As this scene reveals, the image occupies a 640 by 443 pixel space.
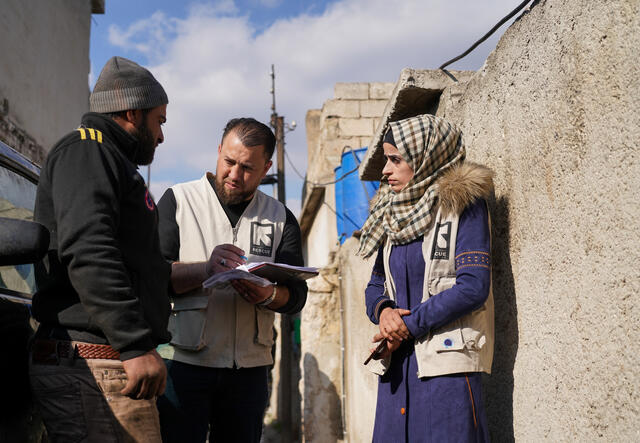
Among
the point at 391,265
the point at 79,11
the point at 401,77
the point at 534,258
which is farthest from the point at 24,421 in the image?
the point at 79,11

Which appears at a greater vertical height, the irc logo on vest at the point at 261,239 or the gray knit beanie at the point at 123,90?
the gray knit beanie at the point at 123,90

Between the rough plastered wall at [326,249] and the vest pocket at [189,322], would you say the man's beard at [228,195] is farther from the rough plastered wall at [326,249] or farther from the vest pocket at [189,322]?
the rough plastered wall at [326,249]

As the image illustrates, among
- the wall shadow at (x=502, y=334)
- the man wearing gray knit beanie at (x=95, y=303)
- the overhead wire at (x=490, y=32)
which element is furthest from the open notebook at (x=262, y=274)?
the overhead wire at (x=490, y=32)

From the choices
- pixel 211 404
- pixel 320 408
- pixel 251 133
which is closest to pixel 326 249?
pixel 320 408

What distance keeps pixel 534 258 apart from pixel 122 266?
150 cm

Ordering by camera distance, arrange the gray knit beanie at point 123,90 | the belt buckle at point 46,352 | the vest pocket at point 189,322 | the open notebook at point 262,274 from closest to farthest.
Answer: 1. the belt buckle at point 46,352
2. the gray knit beanie at point 123,90
3. the open notebook at point 262,274
4. the vest pocket at point 189,322

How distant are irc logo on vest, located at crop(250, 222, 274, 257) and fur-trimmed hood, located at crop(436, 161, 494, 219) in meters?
0.94

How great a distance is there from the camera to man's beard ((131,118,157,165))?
2.03 meters

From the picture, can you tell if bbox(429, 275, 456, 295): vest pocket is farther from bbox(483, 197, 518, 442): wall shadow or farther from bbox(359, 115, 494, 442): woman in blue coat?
bbox(483, 197, 518, 442): wall shadow

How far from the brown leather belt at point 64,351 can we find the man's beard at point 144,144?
687 millimetres

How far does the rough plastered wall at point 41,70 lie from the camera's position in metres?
8.09

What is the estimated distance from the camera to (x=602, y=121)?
1.73 m

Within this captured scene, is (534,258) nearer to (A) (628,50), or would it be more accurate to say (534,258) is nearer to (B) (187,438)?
(A) (628,50)

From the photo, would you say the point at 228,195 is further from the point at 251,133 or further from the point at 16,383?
the point at 16,383
